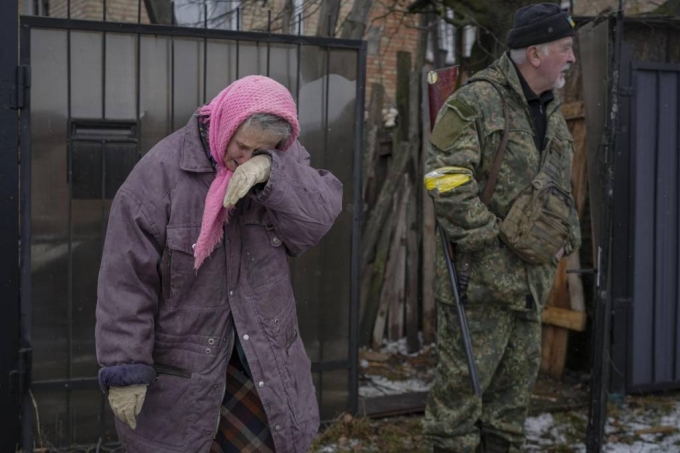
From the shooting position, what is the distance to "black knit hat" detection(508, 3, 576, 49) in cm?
345

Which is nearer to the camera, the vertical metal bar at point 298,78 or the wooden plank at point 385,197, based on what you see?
the vertical metal bar at point 298,78

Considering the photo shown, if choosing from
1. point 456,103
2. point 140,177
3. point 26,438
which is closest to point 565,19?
point 456,103

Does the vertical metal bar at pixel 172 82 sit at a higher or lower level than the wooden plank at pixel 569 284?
higher

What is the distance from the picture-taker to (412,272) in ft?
19.8

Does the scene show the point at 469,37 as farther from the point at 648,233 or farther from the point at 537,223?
the point at 537,223

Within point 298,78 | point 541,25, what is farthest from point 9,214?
point 541,25

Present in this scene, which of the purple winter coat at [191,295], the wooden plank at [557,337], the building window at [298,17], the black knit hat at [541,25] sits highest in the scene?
the building window at [298,17]

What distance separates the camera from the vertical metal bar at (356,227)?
4414mm

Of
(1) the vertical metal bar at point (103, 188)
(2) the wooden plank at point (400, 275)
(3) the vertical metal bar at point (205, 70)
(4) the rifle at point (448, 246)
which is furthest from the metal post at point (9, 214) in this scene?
(2) the wooden plank at point (400, 275)

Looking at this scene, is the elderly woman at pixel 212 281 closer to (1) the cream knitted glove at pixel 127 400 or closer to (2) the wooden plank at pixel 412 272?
(1) the cream knitted glove at pixel 127 400

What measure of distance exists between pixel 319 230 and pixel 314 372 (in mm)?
2056

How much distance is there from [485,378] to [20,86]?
254 cm

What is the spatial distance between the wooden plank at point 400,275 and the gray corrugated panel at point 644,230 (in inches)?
67.4

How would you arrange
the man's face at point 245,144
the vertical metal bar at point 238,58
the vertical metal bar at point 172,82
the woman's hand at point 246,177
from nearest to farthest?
1. the woman's hand at point 246,177
2. the man's face at point 245,144
3. the vertical metal bar at point 172,82
4. the vertical metal bar at point 238,58
